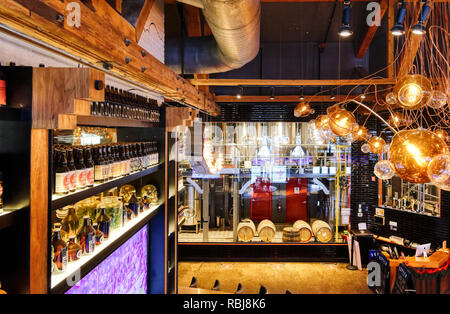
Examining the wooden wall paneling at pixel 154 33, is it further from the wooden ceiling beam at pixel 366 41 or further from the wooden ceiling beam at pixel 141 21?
the wooden ceiling beam at pixel 366 41

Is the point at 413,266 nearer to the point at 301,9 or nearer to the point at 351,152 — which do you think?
the point at 351,152

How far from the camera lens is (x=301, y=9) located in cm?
586

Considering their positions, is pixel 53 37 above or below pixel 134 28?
below

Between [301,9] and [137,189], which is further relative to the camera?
[301,9]

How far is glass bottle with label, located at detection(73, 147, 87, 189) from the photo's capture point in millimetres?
1770

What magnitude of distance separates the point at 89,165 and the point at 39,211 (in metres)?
0.78

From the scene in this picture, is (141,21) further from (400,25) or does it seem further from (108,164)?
(400,25)

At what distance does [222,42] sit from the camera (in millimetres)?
2725

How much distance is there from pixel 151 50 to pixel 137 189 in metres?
1.66

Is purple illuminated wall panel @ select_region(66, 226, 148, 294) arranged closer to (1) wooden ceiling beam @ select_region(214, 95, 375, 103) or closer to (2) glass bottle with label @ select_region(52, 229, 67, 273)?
(2) glass bottle with label @ select_region(52, 229, 67, 273)

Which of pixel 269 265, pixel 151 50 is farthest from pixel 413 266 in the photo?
pixel 151 50

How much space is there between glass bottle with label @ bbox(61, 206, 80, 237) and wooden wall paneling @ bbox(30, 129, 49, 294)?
76 cm
